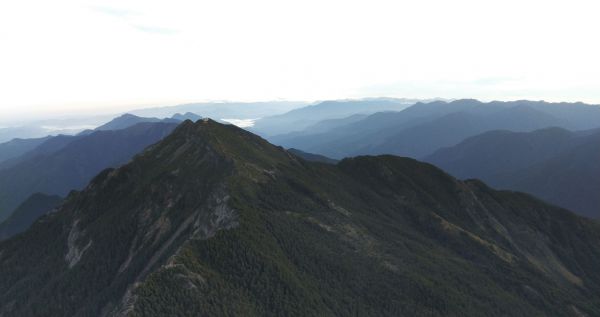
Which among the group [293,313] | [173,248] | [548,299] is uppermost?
[173,248]

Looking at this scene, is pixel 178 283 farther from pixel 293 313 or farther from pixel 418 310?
pixel 418 310

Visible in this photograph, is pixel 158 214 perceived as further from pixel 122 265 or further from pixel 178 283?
pixel 178 283

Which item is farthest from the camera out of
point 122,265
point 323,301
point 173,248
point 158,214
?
point 158,214

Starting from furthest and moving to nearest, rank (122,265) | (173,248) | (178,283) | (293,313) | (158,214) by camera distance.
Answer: (158,214) → (122,265) → (173,248) → (293,313) → (178,283)

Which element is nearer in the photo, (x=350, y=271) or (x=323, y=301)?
(x=323, y=301)

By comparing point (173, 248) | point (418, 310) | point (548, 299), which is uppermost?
point (173, 248)

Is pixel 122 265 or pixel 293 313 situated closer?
pixel 293 313

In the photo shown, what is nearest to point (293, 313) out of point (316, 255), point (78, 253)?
point (316, 255)

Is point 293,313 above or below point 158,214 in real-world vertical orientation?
below

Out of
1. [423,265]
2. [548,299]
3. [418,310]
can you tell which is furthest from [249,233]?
[548,299]
